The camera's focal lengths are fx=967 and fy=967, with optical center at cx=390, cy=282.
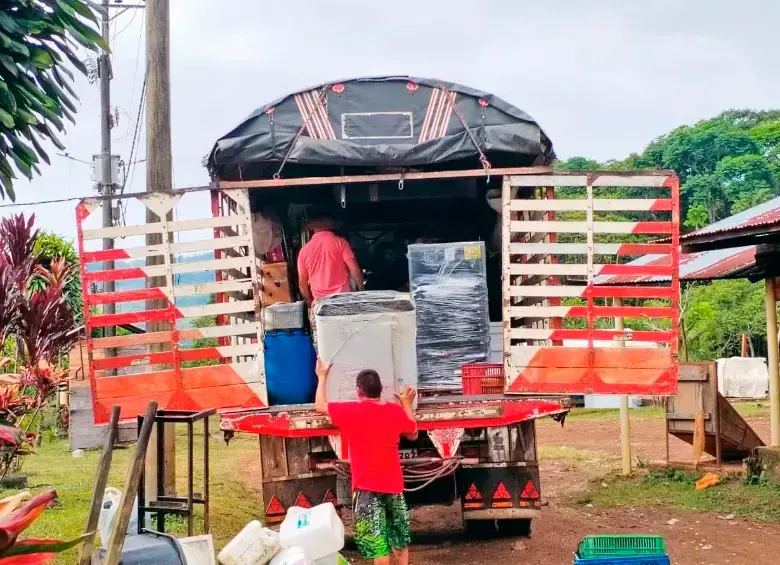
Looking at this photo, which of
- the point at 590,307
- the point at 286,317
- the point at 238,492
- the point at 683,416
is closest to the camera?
the point at 590,307

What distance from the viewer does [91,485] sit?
11.6 metres

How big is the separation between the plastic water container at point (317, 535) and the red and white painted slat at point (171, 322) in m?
1.69

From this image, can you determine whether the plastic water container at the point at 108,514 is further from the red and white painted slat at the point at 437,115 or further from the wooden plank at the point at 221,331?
the red and white painted slat at the point at 437,115

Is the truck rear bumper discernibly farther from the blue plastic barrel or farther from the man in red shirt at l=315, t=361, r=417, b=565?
the blue plastic barrel

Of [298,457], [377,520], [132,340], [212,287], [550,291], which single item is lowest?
[377,520]

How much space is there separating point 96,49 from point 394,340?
2.73 meters

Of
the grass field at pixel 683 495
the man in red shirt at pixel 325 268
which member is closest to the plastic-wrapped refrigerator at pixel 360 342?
the man in red shirt at pixel 325 268

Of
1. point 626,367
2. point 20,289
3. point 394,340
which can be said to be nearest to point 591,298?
point 626,367

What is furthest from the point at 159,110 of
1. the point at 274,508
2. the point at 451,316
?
the point at 274,508

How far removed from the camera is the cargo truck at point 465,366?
7121mm

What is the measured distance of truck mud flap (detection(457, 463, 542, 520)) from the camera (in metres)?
7.39

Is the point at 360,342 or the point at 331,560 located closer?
the point at 331,560

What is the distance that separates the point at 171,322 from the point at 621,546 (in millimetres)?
3679

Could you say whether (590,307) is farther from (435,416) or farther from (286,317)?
(286,317)
